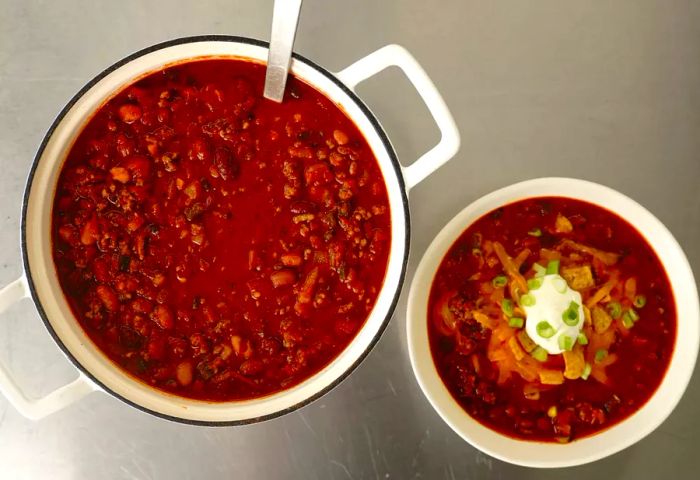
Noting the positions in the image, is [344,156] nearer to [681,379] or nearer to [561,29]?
[561,29]

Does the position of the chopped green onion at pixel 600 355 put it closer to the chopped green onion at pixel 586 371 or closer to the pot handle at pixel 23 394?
the chopped green onion at pixel 586 371

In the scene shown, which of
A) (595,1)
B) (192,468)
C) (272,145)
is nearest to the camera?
(272,145)

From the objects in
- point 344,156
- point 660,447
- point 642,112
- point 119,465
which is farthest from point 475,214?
point 119,465

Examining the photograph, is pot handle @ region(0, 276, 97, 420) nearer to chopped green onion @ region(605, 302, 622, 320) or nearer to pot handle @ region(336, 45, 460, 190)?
pot handle @ region(336, 45, 460, 190)

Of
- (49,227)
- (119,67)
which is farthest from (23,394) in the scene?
(119,67)

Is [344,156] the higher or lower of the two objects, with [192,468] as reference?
higher

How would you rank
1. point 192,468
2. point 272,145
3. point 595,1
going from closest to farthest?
A: point 272,145 → point 192,468 → point 595,1

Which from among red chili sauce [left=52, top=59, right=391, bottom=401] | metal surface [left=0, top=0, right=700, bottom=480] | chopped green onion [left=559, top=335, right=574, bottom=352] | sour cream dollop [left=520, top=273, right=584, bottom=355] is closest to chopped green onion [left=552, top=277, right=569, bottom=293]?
sour cream dollop [left=520, top=273, right=584, bottom=355]
